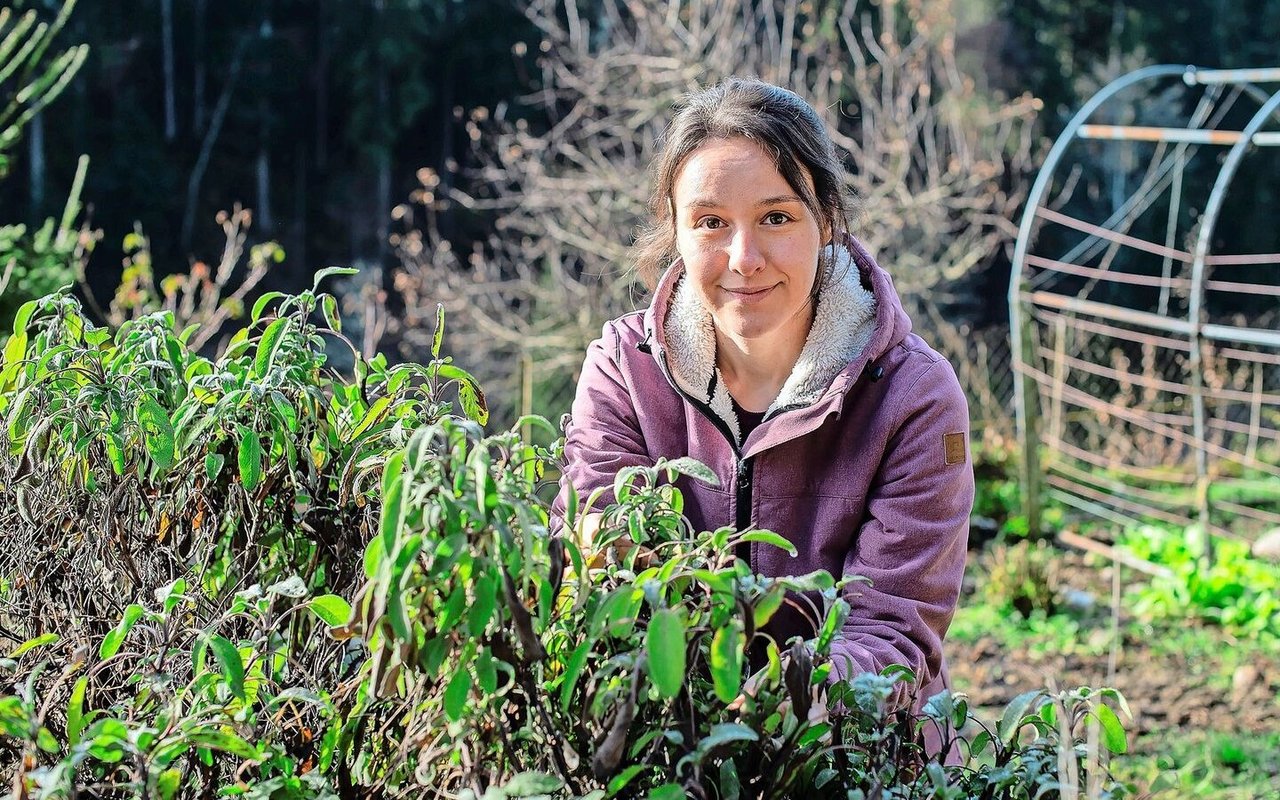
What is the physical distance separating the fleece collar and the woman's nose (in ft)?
0.59

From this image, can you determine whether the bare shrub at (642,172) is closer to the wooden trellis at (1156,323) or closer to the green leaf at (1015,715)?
the wooden trellis at (1156,323)

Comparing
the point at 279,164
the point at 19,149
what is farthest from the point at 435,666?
the point at 279,164

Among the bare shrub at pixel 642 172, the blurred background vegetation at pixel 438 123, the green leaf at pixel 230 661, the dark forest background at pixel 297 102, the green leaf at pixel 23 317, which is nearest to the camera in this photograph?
the green leaf at pixel 230 661

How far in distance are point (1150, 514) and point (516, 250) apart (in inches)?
188

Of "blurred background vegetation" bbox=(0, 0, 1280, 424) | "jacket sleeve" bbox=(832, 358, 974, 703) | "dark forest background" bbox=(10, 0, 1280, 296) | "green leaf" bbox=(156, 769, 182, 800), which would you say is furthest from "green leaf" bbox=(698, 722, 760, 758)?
"dark forest background" bbox=(10, 0, 1280, 296)

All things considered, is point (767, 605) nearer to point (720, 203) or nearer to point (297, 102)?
point (720, 203)

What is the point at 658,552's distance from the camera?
1124mm

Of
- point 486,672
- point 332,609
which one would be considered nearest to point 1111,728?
point 486,672

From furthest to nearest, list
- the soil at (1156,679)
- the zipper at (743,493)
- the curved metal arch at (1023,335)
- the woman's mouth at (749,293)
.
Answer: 1. the curved metal arch at (1023,335)
2. the soil at (1156,679)
3. the zipper at (743,493)
4. the woman's mouth at (749,293)

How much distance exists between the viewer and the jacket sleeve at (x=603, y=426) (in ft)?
5.90

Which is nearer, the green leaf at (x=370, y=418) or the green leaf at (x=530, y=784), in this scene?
the green leaf at (x=530, y=784)

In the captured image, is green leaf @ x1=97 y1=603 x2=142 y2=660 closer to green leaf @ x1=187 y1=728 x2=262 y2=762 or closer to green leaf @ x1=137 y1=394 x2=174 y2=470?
green leaf @ x1=187 y1=728 x2=262 y2=762

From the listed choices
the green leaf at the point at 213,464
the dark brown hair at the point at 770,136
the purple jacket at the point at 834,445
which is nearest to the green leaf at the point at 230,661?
the green leaf at the point at 213,464

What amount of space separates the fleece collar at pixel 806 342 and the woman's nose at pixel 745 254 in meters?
0.18
